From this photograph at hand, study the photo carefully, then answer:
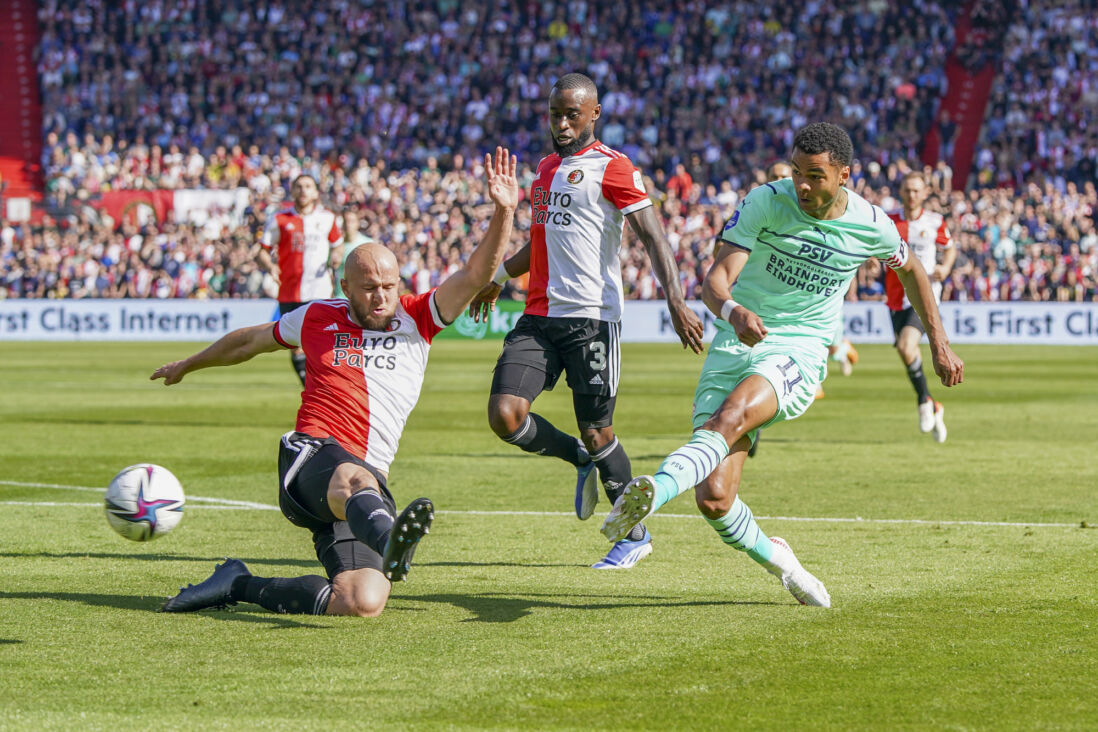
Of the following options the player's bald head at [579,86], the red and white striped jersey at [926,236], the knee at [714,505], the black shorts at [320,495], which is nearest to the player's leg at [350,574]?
the black shorts at [320,495]

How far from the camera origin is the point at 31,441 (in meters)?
14.3

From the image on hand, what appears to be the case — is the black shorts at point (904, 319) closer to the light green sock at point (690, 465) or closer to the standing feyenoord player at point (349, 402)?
the standing feyenoord player at point (349, 402)

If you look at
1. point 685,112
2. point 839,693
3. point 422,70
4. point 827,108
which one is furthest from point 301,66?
point 839,693

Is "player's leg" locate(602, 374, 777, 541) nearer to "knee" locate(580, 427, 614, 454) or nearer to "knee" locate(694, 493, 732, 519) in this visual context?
"knee" locate(694, 493, 732, 519)

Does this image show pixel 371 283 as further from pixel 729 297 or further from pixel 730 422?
pixel 730 422

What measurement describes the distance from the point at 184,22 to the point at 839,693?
44.5 meters

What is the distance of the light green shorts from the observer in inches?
253

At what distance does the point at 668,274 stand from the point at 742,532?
163 centimetres

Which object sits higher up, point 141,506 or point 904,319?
point 141,506

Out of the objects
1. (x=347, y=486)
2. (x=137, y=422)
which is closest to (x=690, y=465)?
(x=347, y=486)

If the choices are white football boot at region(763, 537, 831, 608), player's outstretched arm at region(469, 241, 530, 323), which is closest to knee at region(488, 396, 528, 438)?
player's outstretched arm at region(469, 241, 530, 323)

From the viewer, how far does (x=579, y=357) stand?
795cm

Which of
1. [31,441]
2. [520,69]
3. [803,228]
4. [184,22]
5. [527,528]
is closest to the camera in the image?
[803,228]

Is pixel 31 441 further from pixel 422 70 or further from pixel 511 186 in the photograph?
pixel 422 70
